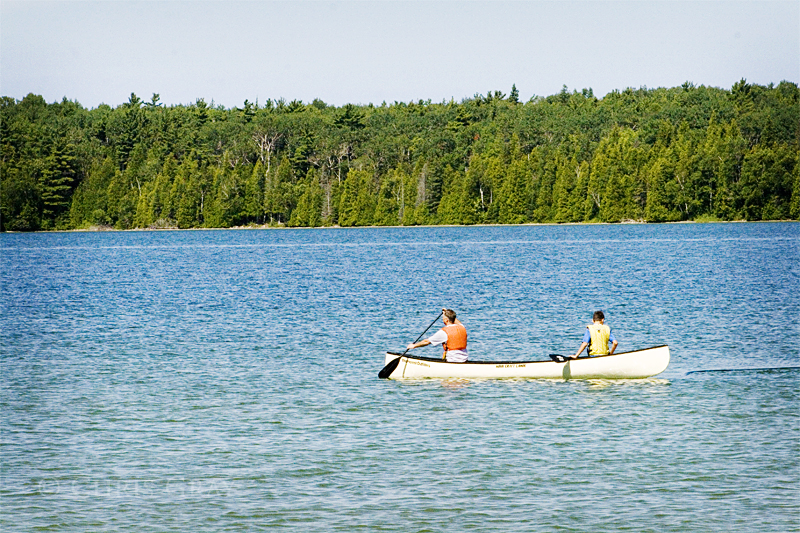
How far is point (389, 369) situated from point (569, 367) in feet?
15.3

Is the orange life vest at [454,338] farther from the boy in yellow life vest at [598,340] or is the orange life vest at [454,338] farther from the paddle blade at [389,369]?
the boy in yellow life vest at [598,340]

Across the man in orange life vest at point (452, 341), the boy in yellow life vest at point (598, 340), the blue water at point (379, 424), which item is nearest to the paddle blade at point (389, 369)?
the blue water at point (379, 424)

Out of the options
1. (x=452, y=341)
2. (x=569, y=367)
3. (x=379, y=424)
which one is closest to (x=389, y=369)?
(x=452, y=341)

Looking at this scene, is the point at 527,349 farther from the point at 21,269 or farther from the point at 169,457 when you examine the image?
the point at 21,269

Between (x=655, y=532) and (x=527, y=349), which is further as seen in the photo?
(x=527, y=349)

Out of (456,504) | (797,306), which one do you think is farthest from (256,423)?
(797,306)

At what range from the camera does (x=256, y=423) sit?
76.2 ft

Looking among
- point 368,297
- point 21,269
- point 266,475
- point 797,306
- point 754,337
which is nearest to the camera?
point 266,475

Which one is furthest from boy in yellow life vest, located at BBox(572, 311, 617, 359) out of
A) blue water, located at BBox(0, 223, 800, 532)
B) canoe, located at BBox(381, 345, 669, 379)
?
blue water, located at BBox(0, 223, 800, 532)

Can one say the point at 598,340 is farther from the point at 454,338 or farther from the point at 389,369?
the point at 389,369

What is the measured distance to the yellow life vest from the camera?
27.5 metres

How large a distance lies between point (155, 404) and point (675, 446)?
1216 centimetres

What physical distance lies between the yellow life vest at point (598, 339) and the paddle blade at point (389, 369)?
5015 mm

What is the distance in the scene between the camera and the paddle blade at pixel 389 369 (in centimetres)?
2812
